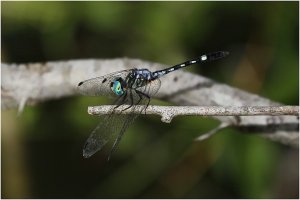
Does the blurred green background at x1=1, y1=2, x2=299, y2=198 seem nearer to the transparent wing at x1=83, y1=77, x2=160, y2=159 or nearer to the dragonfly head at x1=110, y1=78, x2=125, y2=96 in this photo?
the dragonfly head at x1=110, y1=78, x2=125, y2=96

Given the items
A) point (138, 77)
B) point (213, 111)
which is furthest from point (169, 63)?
point (213, 111)

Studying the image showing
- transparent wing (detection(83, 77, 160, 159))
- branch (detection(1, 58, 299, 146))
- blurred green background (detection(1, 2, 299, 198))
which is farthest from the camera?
blurred green background (detection(1, 2, 299, 198))

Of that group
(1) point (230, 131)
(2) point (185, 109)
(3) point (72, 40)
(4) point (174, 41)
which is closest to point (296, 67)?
(1) point (230, 131)

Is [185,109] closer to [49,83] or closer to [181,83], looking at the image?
[181,83]

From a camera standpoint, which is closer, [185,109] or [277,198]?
[185,109]

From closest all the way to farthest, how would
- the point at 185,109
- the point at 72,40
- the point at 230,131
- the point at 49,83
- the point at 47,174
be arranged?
1. the point at 185,109
2. the point at 49,83
3. the point at 230,131
4. the point at 72,40
5. the point at 47,174

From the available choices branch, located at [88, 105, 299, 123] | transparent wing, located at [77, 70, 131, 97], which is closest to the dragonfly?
transparent wing, located at [77, 70, 131, 97]

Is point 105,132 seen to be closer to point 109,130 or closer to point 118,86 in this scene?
point 109,130

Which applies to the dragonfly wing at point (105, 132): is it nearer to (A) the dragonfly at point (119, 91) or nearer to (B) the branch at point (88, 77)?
(A) the dragonfly at point (119, 91)
